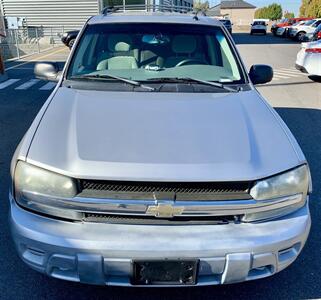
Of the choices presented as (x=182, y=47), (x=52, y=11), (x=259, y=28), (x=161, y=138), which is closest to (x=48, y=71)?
(x=182, y=47)

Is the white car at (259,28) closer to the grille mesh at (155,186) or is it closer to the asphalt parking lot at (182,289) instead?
the asphalt parking lot at (182,289)

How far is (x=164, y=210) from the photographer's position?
6.74 feet

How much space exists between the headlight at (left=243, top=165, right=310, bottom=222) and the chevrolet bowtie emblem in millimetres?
391

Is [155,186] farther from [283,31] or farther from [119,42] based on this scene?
[283,31]

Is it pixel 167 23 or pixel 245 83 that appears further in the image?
pixel 167 23

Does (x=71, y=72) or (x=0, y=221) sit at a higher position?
(x=71, y=72)

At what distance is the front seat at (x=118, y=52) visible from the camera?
3580 millimetres

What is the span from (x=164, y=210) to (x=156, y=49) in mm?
2025

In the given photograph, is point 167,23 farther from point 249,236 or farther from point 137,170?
point 249,236

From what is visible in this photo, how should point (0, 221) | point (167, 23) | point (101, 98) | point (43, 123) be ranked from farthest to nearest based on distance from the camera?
point (167, 23)
point (0, 221)
point (101, 98)
point (43, 123)

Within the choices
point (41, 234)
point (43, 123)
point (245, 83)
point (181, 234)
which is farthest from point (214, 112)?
point (41, 234)

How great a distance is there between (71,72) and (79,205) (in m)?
1.69

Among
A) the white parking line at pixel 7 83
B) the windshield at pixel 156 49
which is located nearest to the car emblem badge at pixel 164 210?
the windshield at pixel 156 49

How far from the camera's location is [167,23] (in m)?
3.66
